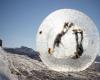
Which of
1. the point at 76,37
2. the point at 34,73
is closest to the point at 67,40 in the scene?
the point at 76,37

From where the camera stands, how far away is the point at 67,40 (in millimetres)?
14930

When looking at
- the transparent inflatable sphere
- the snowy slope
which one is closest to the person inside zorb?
the transparent inflatable sphere

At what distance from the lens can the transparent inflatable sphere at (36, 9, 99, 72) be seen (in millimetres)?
15062

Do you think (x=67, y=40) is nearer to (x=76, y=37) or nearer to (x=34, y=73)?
(x=76, y=37)

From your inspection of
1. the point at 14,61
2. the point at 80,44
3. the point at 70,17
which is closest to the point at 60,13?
the point at 70,17

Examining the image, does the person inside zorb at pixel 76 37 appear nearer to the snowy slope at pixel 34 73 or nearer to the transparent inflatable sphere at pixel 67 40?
the transparent inflatable sphere at pixel 67 40

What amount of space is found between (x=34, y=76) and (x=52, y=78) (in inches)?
43.0

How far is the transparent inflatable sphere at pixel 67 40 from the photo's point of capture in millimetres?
15062

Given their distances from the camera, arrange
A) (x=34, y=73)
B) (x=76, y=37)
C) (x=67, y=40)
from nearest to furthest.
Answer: (x=67, y=40)
(x=76, y=37)
(x=34, y=73)

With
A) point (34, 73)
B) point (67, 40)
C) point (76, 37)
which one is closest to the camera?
point (67, 40)

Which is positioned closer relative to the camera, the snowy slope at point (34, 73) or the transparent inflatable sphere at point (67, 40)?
the transparent inflatable sphere at point (67, 40)

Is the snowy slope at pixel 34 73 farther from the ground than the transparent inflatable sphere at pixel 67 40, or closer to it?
closer to it

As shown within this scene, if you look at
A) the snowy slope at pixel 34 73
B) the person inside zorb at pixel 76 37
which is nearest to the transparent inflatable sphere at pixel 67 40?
the person inside zorb at pixel 76 37

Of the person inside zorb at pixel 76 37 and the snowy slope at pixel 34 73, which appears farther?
the snowy slope at pixel 34 73
